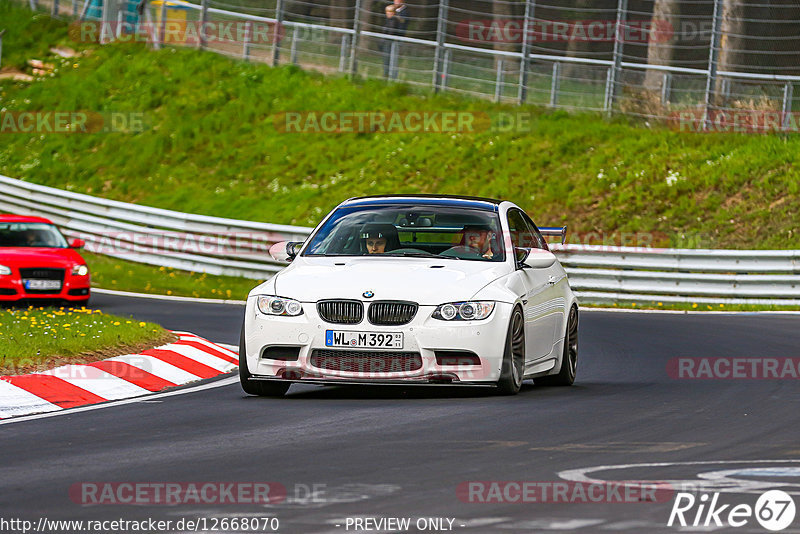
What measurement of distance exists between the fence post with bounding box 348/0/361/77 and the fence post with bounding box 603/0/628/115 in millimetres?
6762

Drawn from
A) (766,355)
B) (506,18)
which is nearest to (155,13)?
(506,18)

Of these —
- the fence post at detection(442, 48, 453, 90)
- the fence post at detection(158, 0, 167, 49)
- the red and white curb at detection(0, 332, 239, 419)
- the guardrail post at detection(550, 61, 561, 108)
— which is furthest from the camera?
the fence post at detection(158, 0, 167, 49)

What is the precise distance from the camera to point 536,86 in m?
33.8

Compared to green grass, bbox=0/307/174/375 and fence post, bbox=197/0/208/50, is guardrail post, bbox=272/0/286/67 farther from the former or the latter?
green grass, bbox=0/307/174/375

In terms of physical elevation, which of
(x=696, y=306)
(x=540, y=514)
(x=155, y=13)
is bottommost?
(x=696, y=306)

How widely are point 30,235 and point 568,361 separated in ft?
38.1

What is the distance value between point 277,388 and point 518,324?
1.85 meters

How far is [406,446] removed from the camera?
8.52m

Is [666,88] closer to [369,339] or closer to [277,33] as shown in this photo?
[277,33]

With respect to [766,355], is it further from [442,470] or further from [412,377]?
[442,470]

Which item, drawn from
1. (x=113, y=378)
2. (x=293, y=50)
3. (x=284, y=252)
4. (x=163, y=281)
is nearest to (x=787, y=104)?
(x=163, y=281)

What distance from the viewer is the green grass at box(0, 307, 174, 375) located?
11883mm

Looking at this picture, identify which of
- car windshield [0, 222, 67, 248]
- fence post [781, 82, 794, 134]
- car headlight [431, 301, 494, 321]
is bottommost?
car windshield [0, 222, 67, 248]

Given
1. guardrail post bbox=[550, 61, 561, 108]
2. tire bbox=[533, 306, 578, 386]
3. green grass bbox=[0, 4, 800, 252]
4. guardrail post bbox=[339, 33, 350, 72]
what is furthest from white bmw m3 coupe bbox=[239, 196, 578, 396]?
guardrail post bbox=[339, 33, 350, 72]
